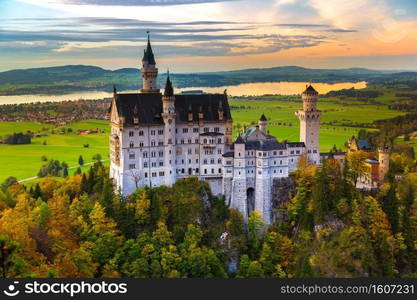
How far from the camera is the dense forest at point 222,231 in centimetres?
5128

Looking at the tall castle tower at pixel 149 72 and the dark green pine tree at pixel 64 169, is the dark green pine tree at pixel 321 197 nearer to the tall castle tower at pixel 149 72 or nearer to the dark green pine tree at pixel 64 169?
the tall castle tower at pixel 149 72

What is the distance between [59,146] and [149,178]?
1444 inches

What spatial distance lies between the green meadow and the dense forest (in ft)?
73.3

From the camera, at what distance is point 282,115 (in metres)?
107

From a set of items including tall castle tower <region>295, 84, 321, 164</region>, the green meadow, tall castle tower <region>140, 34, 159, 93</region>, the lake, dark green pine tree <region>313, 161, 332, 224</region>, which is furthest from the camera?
the lake

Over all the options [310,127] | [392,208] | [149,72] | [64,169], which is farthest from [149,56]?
[392,208]

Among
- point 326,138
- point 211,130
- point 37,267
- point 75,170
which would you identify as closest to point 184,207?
point 211,130

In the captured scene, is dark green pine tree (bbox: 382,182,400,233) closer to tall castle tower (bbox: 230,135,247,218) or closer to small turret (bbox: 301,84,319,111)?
small turret (bbox: 301,84,319,111)

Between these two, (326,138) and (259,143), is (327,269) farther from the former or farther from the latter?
(326,138)

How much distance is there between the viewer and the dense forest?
51.3 meters

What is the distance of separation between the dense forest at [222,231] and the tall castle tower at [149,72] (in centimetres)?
1243

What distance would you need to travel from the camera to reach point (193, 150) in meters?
60.5

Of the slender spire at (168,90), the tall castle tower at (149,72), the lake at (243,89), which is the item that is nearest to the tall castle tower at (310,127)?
the slender spire at (168,90)

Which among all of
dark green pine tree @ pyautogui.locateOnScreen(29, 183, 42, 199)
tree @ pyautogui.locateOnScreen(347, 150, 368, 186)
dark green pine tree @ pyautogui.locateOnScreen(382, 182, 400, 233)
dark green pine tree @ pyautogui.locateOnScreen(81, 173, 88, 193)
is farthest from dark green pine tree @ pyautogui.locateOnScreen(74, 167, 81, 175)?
dark green pine tree @ pyautogui.locateOnScreen(382, 182, 400, 233)
